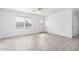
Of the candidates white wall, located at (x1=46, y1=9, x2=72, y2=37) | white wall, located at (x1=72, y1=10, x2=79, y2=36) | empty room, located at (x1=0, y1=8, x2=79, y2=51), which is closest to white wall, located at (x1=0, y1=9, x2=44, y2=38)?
empty room, located at (x1=0, y1=8, x2=79, y2=51)

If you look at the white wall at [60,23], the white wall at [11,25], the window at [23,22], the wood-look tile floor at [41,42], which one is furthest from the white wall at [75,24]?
the window at [23,22]

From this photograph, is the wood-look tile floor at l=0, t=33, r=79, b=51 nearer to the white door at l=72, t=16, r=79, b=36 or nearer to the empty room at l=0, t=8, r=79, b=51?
the empty room at l=0, t=8, r=79, b=51

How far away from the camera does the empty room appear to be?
2.47 meters

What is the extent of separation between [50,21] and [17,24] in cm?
121

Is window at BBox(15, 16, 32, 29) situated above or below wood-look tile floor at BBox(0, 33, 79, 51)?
above

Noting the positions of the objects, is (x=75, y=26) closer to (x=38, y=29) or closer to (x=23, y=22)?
(x=38, y=29)

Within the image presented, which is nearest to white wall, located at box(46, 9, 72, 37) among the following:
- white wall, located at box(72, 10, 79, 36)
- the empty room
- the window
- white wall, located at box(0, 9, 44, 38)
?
the empty room

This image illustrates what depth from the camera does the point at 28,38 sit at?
109 inches

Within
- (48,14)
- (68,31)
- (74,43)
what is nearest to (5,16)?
(48,14)

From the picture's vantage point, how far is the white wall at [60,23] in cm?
243

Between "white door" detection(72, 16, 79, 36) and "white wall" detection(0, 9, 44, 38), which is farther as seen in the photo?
"white wall" detection(0, 9, 44, 38)

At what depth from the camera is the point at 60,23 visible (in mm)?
2604

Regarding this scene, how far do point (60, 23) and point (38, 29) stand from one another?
843 mm
